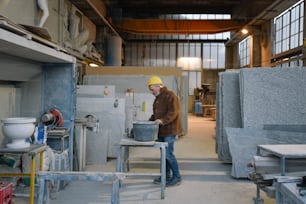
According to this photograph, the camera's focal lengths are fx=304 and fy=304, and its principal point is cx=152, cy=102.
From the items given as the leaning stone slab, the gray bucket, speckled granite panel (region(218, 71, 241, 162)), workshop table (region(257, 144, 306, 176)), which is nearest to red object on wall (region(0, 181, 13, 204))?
the gray bucket

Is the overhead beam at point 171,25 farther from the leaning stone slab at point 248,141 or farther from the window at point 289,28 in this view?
the leaning stone slab at point 248,141

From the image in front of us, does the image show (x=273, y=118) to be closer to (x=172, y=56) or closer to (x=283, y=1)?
(x=283, y=1)

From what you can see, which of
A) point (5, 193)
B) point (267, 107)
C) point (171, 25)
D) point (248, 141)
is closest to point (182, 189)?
point (248, 141)

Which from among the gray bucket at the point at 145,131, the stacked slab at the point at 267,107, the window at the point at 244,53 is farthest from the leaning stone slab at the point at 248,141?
the window at the point at 244,53

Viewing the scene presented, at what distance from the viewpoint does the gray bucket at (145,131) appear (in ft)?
11.9

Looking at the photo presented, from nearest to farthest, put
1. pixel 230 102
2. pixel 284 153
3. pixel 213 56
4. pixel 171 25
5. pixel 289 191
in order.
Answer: pixel 289 191
pixel 284 153
pixel 230 102
pixel 171 25
pixel 213 56

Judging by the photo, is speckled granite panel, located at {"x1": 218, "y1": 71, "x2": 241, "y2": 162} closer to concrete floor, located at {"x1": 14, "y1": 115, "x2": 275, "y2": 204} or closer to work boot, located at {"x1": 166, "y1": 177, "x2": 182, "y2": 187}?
concrete floor, located at {"x1": 14, "y1": 115, "x2": 275, "y2": 204}

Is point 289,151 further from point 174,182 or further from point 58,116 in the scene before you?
point 58,116

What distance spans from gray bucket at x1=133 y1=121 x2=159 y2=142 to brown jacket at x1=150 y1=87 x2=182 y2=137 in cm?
30

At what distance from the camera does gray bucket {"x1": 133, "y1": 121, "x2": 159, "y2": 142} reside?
361 cm

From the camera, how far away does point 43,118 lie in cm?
394

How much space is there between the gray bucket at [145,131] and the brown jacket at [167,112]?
0.98 feet

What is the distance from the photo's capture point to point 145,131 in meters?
3.62

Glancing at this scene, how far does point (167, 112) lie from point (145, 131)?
502 mm
